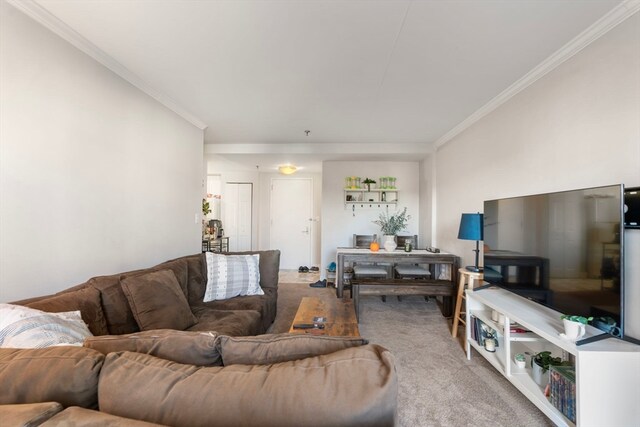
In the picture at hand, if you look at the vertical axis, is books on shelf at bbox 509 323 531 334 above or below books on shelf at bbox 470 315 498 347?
above

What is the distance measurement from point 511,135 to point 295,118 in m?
2.25

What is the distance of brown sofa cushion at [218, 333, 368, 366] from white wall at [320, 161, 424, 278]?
165 inches

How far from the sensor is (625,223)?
141cm

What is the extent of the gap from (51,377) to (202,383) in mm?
381

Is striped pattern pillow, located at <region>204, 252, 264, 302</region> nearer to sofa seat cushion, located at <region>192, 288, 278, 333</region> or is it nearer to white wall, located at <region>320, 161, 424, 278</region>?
sofa seat cushion, located at <region>192, 288, 278, 333</region>

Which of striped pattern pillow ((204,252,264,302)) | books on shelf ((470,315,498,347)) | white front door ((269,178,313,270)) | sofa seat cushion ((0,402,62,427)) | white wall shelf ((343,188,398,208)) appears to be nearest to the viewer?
sofa seat cushion ((0,402,62,427))

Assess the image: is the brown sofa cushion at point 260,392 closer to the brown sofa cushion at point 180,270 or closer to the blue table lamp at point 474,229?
the brown sofa cushion at point 180,270

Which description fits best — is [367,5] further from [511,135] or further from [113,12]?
[511,135]

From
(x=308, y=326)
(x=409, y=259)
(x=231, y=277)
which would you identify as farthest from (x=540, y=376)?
(x=231, y=277)

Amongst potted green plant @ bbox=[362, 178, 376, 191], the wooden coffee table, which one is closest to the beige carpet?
the wooden coffee table

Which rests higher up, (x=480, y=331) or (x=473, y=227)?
Result: (x=473, y=227)

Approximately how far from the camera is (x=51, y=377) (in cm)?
67

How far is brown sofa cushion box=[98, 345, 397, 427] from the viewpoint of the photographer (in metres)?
0.62

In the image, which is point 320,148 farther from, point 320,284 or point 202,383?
point 202,383
